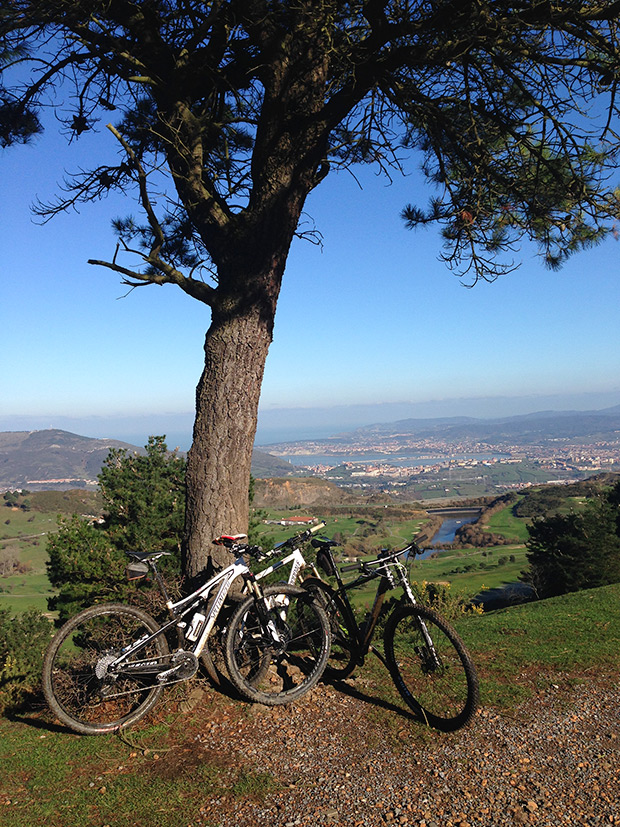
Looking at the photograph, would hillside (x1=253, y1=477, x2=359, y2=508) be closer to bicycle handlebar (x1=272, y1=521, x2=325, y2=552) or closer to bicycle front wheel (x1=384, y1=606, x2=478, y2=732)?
bicycle handlebar (x1=272, y1=521, x2=325, y2=552)

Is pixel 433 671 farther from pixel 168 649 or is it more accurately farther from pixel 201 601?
pixel 168 649

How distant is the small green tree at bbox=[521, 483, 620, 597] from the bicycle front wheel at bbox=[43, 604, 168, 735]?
51.5ft

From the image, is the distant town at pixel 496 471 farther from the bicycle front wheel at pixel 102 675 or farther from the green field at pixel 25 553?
the bicycle front wheel at pixel 102 675

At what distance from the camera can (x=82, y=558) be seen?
1308 cm

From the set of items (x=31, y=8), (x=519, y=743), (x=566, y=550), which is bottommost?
(x=566, y=550)

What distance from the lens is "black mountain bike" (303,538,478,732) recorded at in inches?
139

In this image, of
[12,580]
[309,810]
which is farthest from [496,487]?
[309,810]

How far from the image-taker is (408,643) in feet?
13.9

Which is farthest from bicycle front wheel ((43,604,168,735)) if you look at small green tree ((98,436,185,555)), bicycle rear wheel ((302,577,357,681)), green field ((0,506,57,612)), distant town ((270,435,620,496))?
distant town ((270,435,620,496))

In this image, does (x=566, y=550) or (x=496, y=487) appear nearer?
(x=566, y=550)

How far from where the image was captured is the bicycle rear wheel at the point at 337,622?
4176 mm

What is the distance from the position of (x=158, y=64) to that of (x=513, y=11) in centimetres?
327

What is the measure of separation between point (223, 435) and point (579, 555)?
16497 millimetres

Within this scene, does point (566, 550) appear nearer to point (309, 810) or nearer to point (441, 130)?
point (441, 130)
